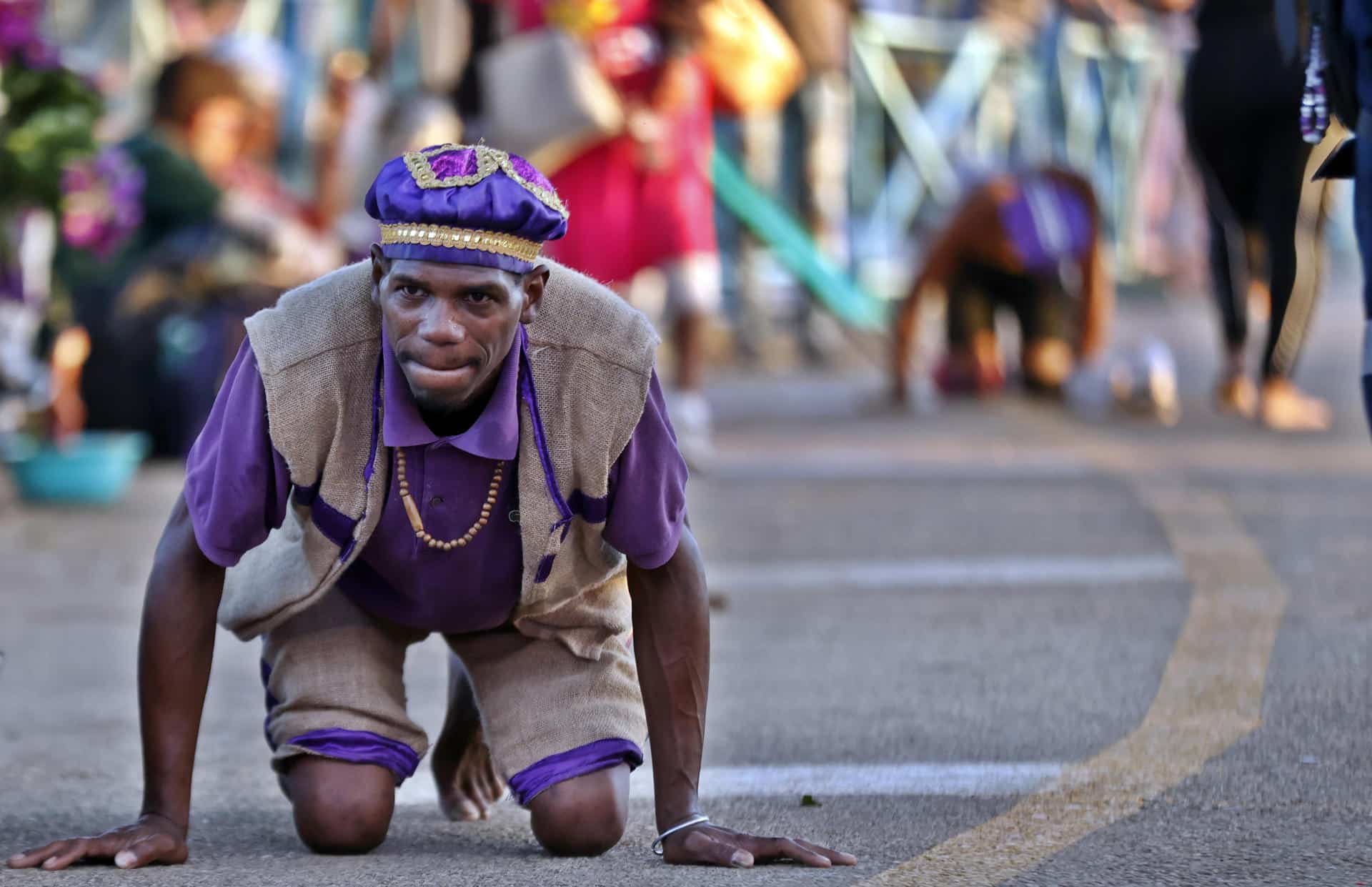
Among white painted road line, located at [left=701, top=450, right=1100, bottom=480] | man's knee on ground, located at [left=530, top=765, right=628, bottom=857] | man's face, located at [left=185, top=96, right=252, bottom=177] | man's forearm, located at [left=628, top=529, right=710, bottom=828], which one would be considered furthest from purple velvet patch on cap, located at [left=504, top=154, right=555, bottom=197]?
man's face, located at [left=185, top=96, right=252, bottom=177]

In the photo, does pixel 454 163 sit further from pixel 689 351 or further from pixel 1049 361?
pixel 1049 361

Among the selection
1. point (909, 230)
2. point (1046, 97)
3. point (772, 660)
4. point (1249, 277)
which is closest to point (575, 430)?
point (772, 660)

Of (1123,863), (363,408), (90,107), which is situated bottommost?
(1123,863)

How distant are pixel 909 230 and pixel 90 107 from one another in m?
13.3

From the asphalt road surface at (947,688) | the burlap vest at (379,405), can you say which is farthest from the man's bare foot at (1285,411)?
the burlap vest at (379,405)

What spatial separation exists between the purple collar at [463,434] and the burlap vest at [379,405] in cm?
4

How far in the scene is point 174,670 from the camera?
290 cm

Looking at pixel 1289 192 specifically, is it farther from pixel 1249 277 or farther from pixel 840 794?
pixel 840 794

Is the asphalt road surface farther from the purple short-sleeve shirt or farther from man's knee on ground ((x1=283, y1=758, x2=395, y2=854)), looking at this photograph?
the purple short-sleeve shirt

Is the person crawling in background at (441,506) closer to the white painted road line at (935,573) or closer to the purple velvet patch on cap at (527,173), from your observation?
the purple velvet patch on cap at (527,173)

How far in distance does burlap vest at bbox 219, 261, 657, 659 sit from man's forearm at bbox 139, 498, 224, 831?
0.60ft

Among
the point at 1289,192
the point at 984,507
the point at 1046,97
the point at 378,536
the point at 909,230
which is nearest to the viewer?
the point at 378,536

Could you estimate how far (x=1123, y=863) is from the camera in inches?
110

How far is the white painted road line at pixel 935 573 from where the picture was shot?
18.2 feet
